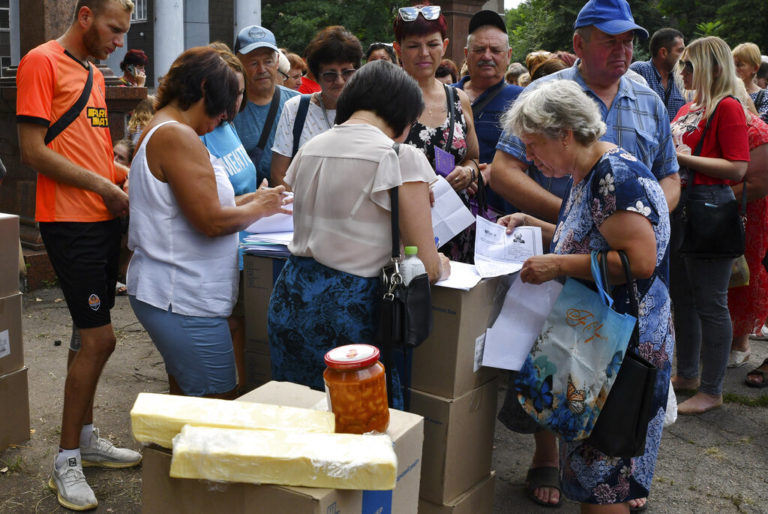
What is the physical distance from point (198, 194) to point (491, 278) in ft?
3.67

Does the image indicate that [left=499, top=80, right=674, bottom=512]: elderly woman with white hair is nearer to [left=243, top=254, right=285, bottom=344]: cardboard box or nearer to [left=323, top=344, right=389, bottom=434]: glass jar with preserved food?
[left=323, top=344, right=389, bottom=434]: glass jar with preserved food

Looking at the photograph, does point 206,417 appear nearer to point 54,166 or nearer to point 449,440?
A: point 449,440

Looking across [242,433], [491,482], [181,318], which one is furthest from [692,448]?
[242,433]

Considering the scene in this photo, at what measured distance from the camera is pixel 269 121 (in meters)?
4.39

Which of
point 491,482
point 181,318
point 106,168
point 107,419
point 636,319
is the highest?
point 106,168

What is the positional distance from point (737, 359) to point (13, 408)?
4.74 meters

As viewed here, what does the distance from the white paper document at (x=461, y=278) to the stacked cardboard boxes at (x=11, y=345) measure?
2159 millimetres

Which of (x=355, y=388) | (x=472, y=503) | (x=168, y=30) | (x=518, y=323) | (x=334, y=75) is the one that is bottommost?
(x=472, y=503)

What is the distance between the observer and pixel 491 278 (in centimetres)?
276

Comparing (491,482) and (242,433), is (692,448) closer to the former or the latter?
(491,482)

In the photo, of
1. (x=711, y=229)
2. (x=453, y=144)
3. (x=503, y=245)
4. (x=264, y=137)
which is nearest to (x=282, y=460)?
(x=503, y=245)

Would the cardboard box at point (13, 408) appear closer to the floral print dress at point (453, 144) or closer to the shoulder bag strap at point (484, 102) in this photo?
the floral print dress at point (453, 144)

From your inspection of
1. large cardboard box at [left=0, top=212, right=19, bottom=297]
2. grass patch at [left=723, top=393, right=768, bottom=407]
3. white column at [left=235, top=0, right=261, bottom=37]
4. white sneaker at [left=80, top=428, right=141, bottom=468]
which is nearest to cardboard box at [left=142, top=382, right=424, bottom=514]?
white sneaker at [left=80, top=428, right=141, bottom=468]

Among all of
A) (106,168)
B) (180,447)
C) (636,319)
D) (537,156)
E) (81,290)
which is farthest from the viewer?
(106,168)
